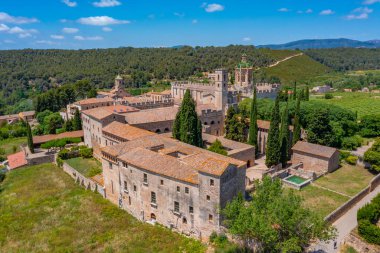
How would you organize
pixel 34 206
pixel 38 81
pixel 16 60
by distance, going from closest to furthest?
pixel 34 206 < pixel 38 81 < pixel 16 60

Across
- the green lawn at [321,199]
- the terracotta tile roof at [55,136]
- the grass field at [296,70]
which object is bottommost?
the green lawn at [321,199]

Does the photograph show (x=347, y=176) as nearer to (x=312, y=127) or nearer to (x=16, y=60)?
(x=312, y=127)

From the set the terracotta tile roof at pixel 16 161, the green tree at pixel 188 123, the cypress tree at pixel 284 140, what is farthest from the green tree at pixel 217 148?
the terracotta tile roof at pixel 16 161

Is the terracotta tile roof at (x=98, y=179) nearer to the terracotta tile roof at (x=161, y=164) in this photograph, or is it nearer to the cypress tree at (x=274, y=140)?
the terracotta tile roof at (x=161, y=164)

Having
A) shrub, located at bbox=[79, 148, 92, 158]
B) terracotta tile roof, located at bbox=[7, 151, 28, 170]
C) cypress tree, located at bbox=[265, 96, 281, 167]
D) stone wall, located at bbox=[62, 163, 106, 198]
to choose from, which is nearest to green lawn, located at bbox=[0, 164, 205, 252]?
stone wall, located at bbox=[62, 163, 106, 198]

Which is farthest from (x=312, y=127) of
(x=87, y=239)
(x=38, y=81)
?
(x=38, y=81)
